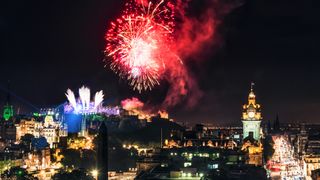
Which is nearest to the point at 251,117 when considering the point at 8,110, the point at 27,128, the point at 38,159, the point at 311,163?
the point at 311,163

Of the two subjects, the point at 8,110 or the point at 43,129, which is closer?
the point at 43,129

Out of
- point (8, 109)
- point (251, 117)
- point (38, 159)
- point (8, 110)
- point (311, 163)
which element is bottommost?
point (311, 163)

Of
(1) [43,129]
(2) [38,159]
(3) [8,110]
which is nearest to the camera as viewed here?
(2) [38,159]

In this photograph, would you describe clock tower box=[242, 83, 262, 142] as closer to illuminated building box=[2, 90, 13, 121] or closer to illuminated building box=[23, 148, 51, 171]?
illuminated building box=[23, 148, 51, 171]

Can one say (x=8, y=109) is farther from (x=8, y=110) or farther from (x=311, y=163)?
(x=311, y=163)

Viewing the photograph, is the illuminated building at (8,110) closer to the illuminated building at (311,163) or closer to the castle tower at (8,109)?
the castle tower at (8,109)

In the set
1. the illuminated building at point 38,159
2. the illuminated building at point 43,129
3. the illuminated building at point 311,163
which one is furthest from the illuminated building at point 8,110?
the illuminated building at point 311,163

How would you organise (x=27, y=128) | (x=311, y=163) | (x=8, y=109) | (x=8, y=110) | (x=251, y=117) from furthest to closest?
1. (x=8, y=109)
2. (x=8, y=110)
3. (x=27, y=128)
4. (x=311, y=163)
5. (x=251, y=117)

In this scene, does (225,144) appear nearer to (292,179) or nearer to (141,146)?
(292,179)

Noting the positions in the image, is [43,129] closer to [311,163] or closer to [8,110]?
[8,110]

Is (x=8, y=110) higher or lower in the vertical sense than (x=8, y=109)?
lower

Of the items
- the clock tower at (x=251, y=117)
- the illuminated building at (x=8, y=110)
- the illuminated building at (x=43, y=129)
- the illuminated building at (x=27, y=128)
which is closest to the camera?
the clock tower at (x=251, y=117)

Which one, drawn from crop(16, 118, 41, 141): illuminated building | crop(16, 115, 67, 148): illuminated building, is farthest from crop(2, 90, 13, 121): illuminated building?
crop(16, 118, 41, 141): illuminated building

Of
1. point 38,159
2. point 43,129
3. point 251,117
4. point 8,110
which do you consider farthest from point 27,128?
point 251,117
